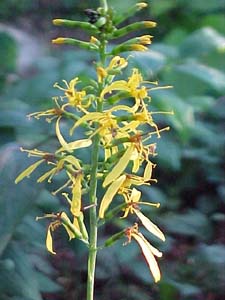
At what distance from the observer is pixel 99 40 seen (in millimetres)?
1330

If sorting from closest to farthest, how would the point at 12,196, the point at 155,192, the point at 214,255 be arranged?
the point at 12,196
the point at 214,255
the point at 155,192

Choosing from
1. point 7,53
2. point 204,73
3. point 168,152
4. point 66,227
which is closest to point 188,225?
point 168,152

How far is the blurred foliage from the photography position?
209 centimetres

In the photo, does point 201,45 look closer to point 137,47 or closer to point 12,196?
point 12,196

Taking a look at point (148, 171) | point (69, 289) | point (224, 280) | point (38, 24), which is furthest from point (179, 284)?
point (38, 24)

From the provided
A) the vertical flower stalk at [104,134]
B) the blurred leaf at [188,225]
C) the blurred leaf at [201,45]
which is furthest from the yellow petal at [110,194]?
the blurred leaf at [188,225]

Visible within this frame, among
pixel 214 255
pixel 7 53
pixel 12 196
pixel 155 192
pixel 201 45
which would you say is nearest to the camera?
pixel 12 196

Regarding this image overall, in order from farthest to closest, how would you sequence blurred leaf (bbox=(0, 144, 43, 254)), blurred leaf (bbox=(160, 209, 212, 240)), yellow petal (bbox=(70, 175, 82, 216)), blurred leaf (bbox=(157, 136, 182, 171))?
blurred leaf (bbox=(160, 209, 212, 240)), blurred leaf (bbox=(157, 136, 182, 171)), blurred leaf (bbox=(0, 144, 43, 254)), yellow petal (bbox=(70, 175, 82, 216))

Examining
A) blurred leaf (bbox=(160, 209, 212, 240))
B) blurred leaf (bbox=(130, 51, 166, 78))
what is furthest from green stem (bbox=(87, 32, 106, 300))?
blurred leaf (bbox=(160, 209, 212, 240))

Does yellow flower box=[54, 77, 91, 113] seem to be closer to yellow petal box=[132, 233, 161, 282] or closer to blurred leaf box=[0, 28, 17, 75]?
yellow petal box=[132, 233, 161, 282]

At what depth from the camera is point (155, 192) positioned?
2838 mm

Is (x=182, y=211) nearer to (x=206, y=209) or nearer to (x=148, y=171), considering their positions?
(x=206, y=209)

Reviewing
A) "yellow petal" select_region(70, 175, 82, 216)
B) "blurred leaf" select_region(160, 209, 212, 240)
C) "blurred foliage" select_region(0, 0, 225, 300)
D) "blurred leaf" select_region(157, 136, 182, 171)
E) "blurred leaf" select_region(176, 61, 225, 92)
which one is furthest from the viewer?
"blurred leaf" select_region(160, 209, 212, 240)

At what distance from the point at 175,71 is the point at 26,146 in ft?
1.88
